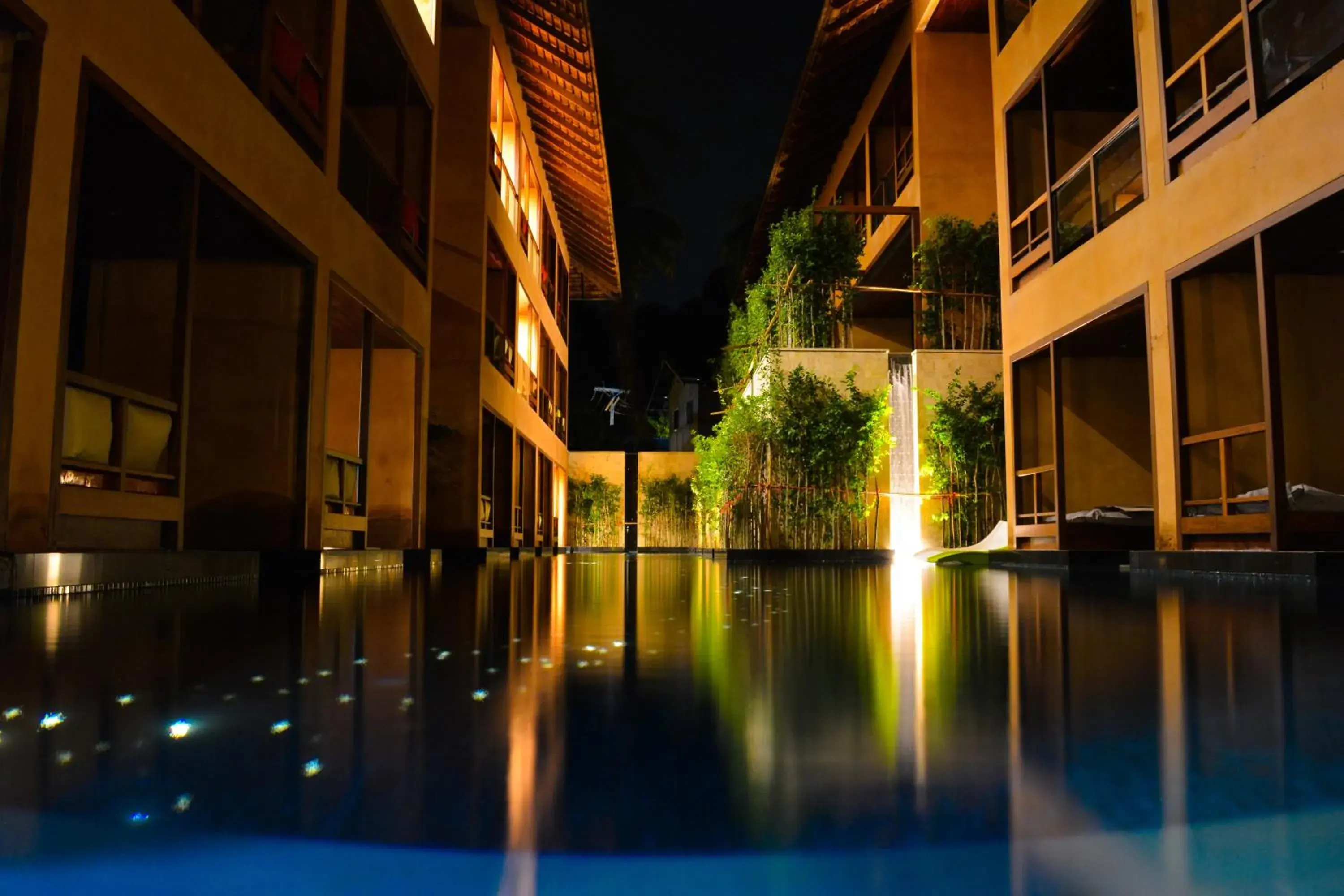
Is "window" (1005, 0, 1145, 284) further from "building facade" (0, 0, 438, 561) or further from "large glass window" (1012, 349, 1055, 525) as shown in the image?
"building facade" (0, 0, 438, 561)

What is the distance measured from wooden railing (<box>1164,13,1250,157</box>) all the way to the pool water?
4.57 m

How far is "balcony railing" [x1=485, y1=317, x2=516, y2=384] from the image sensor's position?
10.3m

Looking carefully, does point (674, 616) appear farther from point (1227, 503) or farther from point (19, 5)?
point (1227, 503)

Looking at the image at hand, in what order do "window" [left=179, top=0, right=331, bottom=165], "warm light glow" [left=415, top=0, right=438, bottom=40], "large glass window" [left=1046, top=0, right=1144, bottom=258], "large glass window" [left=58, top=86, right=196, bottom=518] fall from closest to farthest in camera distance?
"large glass window" [left=58, top=86, right=196, bottom=518], "window" [left=179, top=0, right=331, bottom=165], "large glass window" [left=1046, top=0, right=1144, bottom=258], "warm light glow" [left=415, top=0, right=438, bottom=40]

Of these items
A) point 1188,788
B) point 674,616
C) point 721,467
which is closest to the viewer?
point 1188,788

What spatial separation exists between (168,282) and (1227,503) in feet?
20.5

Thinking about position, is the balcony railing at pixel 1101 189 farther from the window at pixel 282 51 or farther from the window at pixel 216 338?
the window at pixel 216 338

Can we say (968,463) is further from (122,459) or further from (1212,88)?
(122,459)

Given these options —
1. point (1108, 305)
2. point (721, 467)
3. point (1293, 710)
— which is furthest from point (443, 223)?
point (1293, 710)

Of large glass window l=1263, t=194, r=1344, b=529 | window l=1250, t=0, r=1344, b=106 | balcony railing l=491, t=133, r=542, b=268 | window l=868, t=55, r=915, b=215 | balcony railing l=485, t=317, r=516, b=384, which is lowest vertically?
large glass window l=1263, t=194, r=1344, b=529

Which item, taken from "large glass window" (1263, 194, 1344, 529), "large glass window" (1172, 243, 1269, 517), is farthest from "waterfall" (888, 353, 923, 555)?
"large glass window" (1263, 194, 1344, 529)

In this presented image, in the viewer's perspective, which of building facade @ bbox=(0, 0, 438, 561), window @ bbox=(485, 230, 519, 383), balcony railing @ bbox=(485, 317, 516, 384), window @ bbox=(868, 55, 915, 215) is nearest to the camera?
building facade @ bbox=(0, 0, 438, 561)

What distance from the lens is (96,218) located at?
203 inches

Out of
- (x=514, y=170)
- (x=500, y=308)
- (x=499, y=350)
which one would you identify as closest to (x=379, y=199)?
(x=499, y=350)
